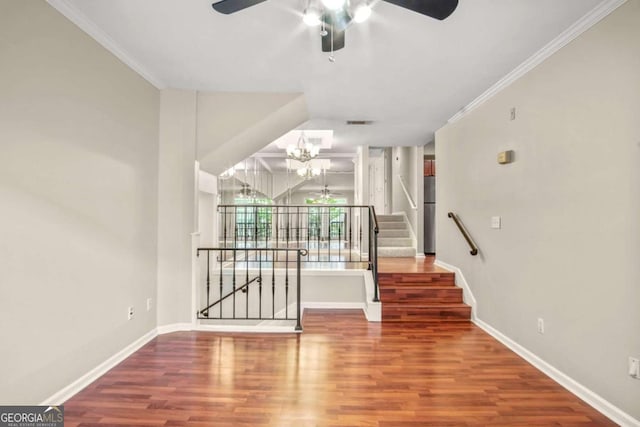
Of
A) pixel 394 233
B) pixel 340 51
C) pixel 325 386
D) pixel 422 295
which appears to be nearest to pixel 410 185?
pixel 394 233

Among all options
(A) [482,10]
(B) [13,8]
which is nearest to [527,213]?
(A) [482,10]

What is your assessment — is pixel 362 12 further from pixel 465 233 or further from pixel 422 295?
pixel 422 295

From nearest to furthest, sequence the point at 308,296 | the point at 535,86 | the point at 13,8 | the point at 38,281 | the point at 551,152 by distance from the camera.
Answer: the point at 13,8 < the point at 38,281 < the point at 551,152 < the point at 535,86 < the point at 308,296

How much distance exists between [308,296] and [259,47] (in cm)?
337

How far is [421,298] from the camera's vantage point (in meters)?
4.44

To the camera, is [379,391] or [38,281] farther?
[379,391]

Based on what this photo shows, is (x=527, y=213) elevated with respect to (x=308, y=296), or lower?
elevated

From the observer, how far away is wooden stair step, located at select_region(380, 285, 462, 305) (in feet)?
14.5

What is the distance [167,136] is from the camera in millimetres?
3701

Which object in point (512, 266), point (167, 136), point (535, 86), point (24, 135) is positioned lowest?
point (512, 266)

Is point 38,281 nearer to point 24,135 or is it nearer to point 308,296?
point 24,135

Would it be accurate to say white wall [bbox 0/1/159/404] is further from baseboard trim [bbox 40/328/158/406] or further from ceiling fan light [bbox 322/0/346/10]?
ceiling fan light [bbox 322/0/346/10]

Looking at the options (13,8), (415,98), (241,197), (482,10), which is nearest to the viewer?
(13,8)

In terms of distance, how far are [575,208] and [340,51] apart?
2.28 metres
